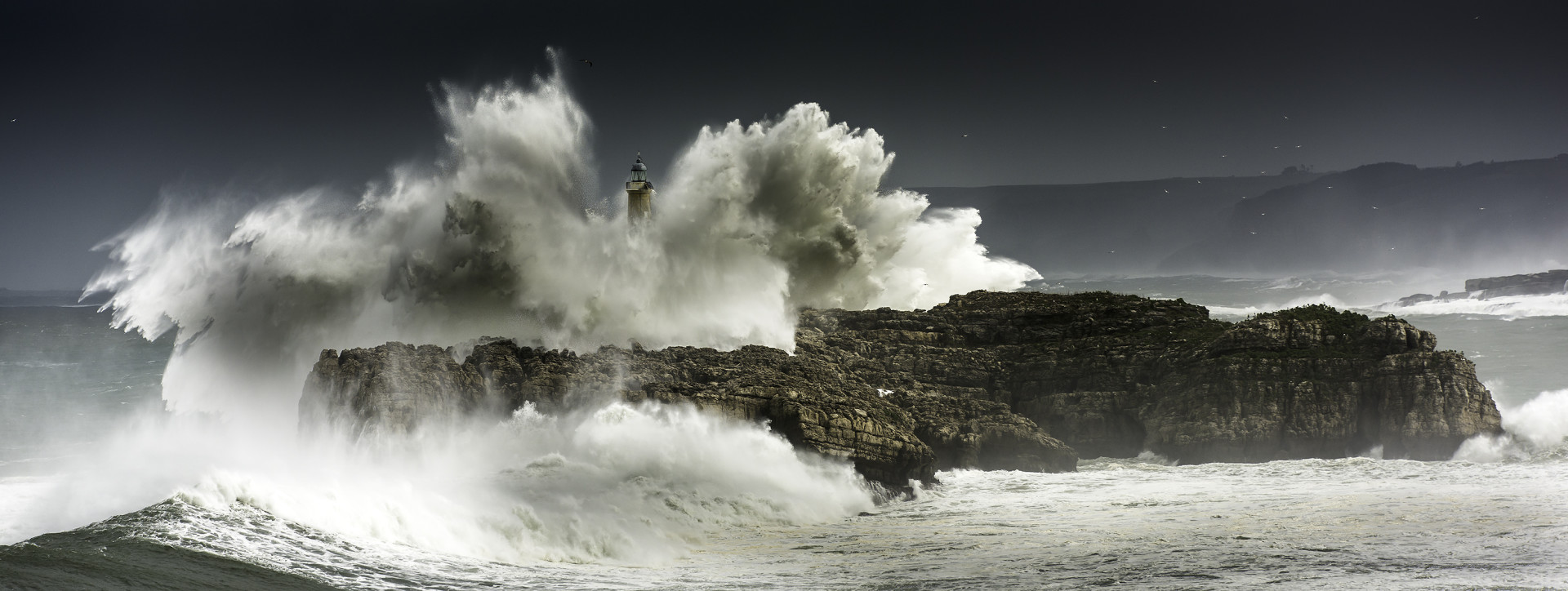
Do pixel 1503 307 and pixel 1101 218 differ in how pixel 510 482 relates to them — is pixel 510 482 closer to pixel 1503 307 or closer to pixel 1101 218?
pixel 1503 307

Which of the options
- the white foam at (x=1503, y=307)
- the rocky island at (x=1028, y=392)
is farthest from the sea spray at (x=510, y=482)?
the white foam at (x=1503, y=307)

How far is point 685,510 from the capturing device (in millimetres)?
22203

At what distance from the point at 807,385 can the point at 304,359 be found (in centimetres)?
1253

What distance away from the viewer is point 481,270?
31.0 meters

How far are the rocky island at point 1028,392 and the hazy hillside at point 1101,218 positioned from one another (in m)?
95.4

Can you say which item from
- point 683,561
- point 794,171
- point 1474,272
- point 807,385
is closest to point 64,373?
point 794,171

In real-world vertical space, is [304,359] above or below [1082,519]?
above

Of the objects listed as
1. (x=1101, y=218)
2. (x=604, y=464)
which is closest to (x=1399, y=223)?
(x=1101, y=218)

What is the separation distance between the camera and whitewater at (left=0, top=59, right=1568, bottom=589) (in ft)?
54.4

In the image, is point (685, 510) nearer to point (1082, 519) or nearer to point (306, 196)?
point (1082, 519)

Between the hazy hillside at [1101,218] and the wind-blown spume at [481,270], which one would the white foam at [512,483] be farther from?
the hazy hillside at [1101,218]

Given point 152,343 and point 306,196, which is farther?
point 152,343

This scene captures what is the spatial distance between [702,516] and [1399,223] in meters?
121

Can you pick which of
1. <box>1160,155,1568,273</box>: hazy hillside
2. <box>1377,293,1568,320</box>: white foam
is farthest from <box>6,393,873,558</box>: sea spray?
<box>1160,155,1568,273</box>: hazy hillside
